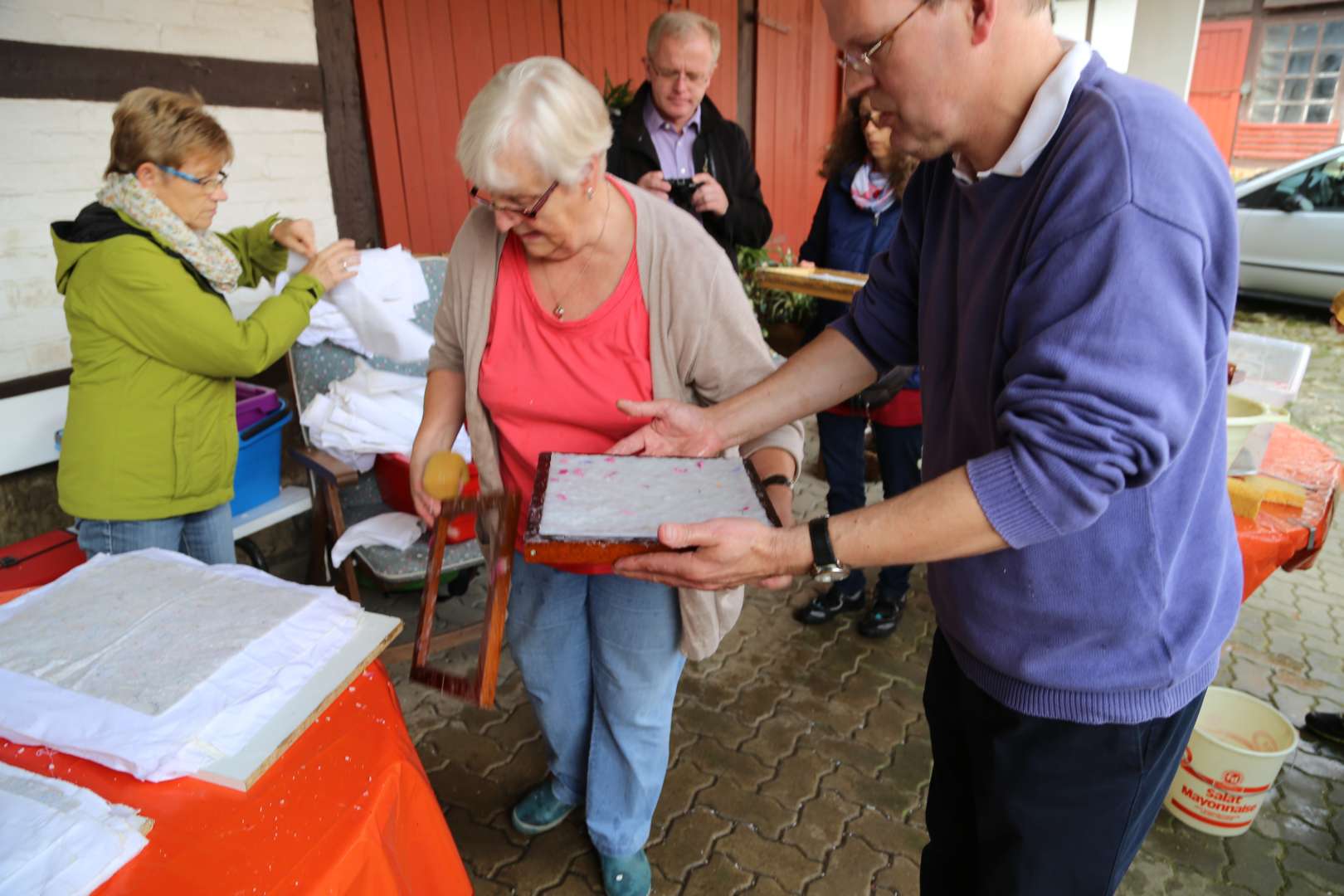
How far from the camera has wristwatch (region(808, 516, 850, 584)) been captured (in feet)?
3.80

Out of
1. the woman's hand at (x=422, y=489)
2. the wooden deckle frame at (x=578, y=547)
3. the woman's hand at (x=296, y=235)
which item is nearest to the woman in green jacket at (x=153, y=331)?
the woman's hand at (x=296, y=235)

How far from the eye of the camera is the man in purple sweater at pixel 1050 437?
920 mm

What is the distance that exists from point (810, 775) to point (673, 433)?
1.62 m

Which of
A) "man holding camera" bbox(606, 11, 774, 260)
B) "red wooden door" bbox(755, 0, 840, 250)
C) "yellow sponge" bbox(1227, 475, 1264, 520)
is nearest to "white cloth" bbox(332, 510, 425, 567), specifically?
"man holding camera" bbox(606, 11, 774, 260)

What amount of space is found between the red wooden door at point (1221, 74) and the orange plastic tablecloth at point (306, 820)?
19.1 metres

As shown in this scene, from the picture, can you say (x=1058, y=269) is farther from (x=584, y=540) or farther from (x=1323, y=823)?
(x=1323, y=823)

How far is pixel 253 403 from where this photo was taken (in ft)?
10.6

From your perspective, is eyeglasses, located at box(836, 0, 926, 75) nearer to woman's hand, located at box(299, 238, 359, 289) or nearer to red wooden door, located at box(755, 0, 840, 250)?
woman's hand, located at box(299, 238, 359, 289)

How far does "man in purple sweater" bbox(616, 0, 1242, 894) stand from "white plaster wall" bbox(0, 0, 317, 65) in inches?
123

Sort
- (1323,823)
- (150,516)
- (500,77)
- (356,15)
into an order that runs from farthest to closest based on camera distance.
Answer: (356,15), (1323,823), (150,516), (500,77)

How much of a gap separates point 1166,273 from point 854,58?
1.57 feet

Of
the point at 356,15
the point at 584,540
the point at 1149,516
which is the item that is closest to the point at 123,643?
the point at 584,540

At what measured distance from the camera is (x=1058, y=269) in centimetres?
96

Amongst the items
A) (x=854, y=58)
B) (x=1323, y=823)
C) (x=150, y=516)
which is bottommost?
(x=1323, y=823)
